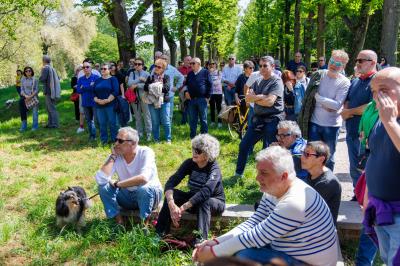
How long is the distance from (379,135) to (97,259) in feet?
10.1

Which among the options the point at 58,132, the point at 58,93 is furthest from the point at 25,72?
the point at 58,132

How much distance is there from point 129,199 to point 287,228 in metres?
2.61

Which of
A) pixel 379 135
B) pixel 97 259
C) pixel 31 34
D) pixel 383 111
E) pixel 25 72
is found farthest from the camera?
pixel 31 34

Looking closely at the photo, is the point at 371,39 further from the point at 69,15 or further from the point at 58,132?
the point at 69,15

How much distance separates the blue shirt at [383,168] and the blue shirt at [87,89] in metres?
7.59

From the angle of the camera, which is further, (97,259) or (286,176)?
(97,259)

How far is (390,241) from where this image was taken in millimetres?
2789

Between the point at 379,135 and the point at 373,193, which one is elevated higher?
the point at 379,135

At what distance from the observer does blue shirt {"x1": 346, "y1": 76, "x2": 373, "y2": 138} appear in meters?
4.96

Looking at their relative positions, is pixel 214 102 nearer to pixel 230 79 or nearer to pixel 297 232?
pixel 230 79

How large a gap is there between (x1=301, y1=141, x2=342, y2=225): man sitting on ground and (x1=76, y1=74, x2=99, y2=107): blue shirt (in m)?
6.50

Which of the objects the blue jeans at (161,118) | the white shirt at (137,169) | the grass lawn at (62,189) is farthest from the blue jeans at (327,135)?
the blue jeans at (161,118)

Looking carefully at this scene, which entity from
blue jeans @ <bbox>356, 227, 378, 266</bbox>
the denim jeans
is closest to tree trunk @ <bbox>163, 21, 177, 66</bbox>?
the denim jeans

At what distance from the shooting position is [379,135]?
2830 mm
